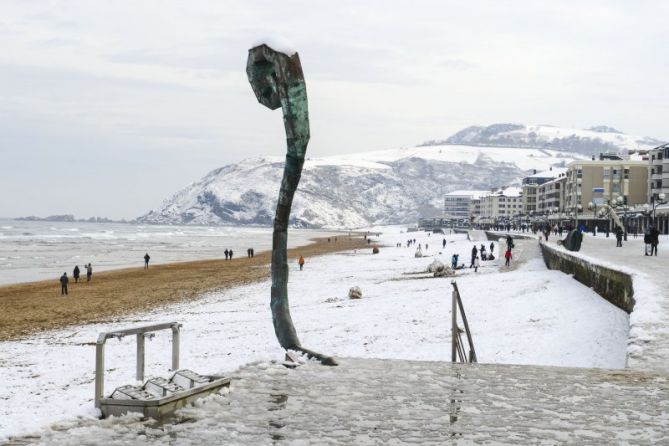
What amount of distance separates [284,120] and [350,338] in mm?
8950

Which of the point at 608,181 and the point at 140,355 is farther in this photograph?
the point at 608,181

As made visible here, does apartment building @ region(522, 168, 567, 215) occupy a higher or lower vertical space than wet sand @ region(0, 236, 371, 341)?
higher

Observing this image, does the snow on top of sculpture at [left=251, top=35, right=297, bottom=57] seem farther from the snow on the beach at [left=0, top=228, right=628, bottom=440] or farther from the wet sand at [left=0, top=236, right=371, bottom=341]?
the wet sand at [left=0, top=236, right=371, bottom=341]

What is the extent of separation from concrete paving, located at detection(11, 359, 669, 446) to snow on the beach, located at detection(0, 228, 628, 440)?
1.18m

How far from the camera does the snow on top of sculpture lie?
438 inches

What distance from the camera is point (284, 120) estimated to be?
38.2ft

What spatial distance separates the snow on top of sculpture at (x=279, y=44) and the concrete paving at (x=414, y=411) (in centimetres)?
487

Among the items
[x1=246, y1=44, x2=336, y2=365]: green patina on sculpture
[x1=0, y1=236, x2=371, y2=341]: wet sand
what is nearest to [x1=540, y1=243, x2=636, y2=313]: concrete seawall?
[x1=246, y1=44, x2=336, y2=365]: green patina on sculpture

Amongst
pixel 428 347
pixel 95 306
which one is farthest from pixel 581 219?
pixel 428 347

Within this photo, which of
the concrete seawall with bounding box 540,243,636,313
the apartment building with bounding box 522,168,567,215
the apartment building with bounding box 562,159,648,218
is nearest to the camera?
the concrete seawall with bounding box 540,243,636,313

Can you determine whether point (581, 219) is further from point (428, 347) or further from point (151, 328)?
point (151, 328)

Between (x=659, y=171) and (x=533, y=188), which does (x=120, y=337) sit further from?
(x=533, y=188)

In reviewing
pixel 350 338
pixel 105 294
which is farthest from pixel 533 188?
pixel 350 338

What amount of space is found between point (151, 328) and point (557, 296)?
16.0 m
